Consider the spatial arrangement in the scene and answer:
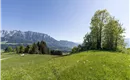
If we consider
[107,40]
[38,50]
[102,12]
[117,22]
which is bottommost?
[38,50]

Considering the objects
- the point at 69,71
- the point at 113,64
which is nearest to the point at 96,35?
the point at 113,64

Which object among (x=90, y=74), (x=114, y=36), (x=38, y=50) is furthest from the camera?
(x=38, y=50)

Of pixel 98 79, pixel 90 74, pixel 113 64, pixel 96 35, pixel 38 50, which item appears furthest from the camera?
pixel 38 50

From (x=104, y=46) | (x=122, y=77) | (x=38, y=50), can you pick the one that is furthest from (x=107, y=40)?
(x=38, y=50)

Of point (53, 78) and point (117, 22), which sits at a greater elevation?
point (117, 22)

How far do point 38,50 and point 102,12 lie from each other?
156 ft

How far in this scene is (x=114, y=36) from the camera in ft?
173

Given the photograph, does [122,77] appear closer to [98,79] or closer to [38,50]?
[98,79]

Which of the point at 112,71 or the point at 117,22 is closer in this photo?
the point at 112,71

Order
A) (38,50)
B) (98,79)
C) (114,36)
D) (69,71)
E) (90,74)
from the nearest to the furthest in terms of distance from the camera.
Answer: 1. (98,79)
2. (90,74)
3. (69,71)
4. (114,36)
5. (38,50)

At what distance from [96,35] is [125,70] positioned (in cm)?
3944

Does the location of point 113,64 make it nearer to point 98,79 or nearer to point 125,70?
point 125,70

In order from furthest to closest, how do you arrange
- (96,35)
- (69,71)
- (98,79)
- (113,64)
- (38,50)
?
(38,50) → (96,35) → (113,64) → (69,71) → (98,79)

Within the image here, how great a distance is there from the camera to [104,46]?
55156 mm
